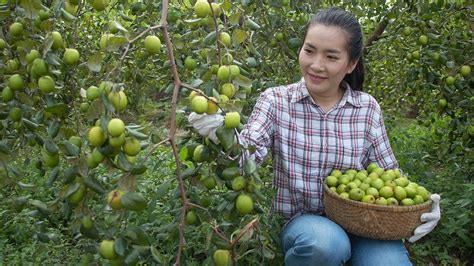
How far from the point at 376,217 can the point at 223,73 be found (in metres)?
0.76

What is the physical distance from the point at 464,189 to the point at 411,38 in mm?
908

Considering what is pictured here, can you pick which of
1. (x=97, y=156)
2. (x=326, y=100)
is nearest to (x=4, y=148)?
(x=97, y=156)

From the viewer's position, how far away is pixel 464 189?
9.48 feet

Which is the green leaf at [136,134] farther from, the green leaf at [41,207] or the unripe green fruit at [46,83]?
the green leaf at [41,207]

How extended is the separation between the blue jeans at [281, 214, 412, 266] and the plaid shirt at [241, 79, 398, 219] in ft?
0.41

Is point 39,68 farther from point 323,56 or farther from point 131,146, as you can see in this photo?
point 323,56

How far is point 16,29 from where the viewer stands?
1.49 m

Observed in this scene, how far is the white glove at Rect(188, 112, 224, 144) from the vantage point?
1454 millimetres

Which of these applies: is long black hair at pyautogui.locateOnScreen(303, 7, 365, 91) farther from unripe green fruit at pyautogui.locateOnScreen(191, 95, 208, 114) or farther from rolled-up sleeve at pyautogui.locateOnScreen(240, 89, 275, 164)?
unripe green fruit at pyautogui.locateOnScreen(191, 95, 208, 114)

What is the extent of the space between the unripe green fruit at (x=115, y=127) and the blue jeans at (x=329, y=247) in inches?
36.3

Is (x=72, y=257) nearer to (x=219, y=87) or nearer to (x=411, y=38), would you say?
(x=219, y=87)

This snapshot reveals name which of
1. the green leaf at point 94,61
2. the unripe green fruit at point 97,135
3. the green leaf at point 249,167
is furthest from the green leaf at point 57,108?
the green leaf at point 249,167

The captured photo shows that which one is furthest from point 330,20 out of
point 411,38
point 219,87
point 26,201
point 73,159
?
point 411,38

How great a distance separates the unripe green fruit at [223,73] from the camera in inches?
56.4
